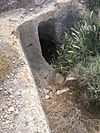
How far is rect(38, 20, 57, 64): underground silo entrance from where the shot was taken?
716cm

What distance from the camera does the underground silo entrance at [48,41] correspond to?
282 inches

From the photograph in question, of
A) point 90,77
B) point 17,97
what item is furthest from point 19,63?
point 90,77

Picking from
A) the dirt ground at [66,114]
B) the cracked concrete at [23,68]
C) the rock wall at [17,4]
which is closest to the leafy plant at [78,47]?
the cracked concrete at [23,68]

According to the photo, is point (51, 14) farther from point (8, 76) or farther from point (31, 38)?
point (8, 76)

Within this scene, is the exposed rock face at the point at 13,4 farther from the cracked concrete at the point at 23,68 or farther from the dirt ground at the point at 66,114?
the dirt ground at the point at 66,114

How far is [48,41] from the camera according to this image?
7484 mm

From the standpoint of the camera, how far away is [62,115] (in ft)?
19.8

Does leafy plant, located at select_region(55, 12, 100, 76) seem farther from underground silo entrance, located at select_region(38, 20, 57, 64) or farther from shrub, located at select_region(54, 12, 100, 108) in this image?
underground silo entrance, located at select_region(38, 20, 57, 64)

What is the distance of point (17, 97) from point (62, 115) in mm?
1035

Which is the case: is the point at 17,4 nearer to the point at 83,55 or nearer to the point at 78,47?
the point at 78,47

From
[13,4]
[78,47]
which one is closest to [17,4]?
[13,4]

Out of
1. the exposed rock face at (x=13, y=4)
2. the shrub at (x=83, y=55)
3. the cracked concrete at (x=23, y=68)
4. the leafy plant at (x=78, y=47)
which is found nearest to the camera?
the cracked concrete at (x=23, y=68)

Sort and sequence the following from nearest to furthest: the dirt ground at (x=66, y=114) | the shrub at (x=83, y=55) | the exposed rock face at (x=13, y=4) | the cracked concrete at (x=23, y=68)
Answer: the cracked concrete at (x=23, y=68) < the dirt ground at (x=66, y=114) < the shrub at (x=83, y=55) < the exposed rock face at (x=13, y=4)

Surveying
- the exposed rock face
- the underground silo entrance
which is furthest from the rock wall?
the underground silo entrance
